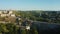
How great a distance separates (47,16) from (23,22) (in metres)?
0.63

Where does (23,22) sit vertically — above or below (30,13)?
below

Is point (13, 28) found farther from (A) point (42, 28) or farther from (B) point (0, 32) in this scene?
(A) point (42, 28)

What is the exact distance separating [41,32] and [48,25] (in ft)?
1.37

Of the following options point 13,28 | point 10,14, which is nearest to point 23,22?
point 13,28

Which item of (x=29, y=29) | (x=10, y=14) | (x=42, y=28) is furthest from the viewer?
(x=10, y=14)

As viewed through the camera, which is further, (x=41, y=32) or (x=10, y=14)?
(x=10, y=14)

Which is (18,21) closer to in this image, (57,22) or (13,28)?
(13,28)

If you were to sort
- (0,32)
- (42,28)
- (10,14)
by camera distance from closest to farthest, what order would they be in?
(0,32) → (42,28) → (10,14)

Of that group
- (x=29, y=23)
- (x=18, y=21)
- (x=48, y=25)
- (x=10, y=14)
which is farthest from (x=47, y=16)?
(x=10, y=14)

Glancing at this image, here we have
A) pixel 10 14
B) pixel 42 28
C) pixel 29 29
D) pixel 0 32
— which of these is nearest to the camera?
pixel 0 32

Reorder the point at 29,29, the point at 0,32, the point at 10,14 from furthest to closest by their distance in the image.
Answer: the point at 10,14 < the point at 29,29 < the point at 0,32

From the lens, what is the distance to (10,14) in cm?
449

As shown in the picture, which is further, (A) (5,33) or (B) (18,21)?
(B) (18,21)

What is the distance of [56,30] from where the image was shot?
11.6 ft
